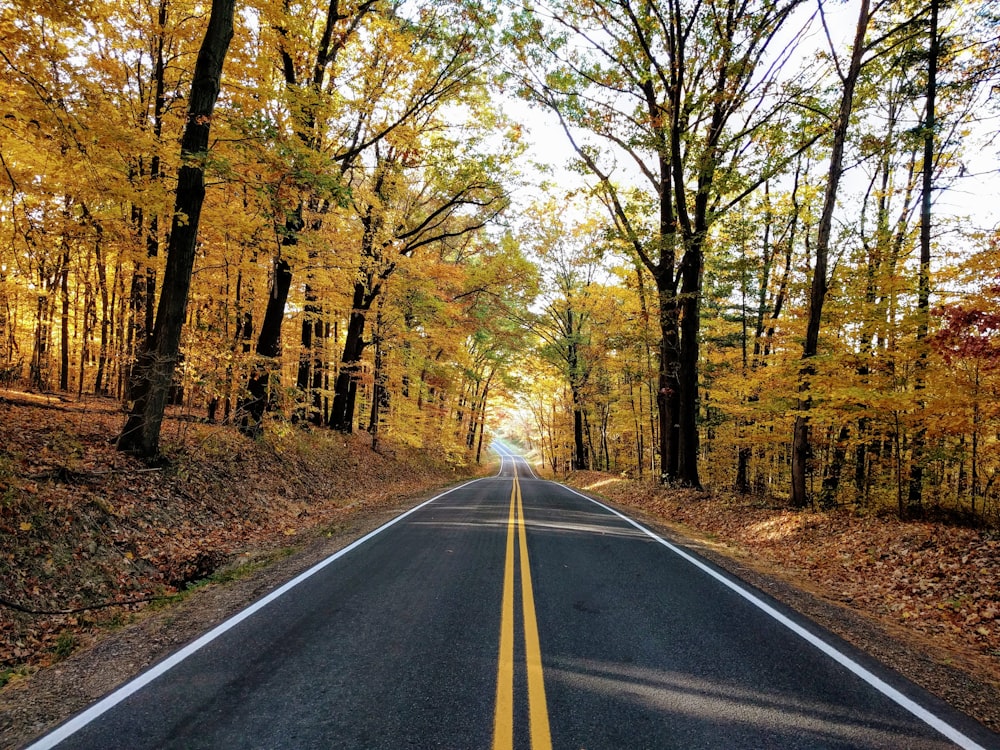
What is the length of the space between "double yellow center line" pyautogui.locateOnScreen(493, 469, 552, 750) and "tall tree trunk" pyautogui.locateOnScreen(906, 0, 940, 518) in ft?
27.3

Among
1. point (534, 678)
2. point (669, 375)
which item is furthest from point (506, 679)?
point (669, 375)

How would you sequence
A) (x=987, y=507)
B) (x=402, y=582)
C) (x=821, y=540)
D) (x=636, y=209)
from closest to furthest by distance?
1. (x=402, y=582)
2. (x=821, y=540)
3. (x=987, y=507)
4. (x=636, y=209)

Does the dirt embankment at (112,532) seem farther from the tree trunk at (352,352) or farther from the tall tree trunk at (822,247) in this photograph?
the tall tree trunk at (822,247)

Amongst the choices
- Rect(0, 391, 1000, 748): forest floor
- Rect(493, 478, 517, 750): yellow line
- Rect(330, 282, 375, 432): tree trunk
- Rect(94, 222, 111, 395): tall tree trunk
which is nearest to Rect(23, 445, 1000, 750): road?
Rect(493, 478, 517, 750): yellow line

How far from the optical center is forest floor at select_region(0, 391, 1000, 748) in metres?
4.30

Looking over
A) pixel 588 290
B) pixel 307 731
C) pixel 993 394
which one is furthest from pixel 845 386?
pixel 588 290

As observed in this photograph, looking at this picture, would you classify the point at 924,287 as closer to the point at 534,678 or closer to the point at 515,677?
the point at 534,678

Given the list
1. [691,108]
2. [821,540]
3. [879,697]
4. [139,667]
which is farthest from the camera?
[691,108]

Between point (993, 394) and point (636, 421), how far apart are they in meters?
19.7

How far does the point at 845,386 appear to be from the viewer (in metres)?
9.59

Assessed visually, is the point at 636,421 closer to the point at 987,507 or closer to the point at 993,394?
the point at 987,507

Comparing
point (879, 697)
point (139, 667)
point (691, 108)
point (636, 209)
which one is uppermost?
point (691, 108)

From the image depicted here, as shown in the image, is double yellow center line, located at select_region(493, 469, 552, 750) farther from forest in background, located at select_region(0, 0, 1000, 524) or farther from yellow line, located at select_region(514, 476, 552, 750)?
forest in background, located at select_region(0, 0, 1000, 524)

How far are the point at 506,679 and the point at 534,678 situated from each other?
0.21 m
